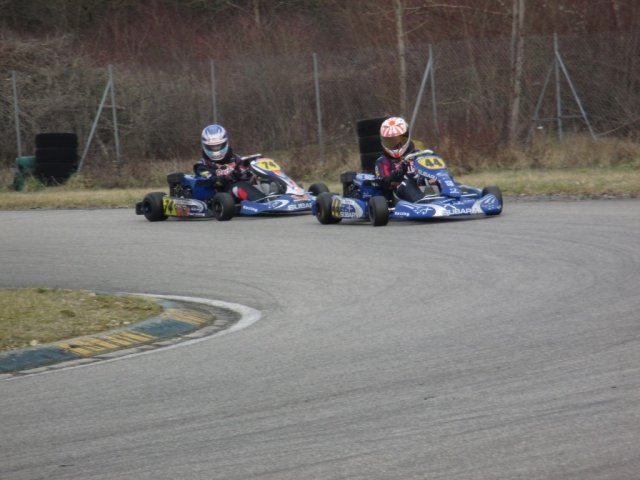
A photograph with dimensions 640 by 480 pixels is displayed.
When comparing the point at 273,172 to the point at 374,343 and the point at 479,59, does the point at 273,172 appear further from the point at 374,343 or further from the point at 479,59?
the point at 374,343

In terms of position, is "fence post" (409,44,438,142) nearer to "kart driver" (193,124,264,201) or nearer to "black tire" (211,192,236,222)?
"kart driver" (193,124,264,201)

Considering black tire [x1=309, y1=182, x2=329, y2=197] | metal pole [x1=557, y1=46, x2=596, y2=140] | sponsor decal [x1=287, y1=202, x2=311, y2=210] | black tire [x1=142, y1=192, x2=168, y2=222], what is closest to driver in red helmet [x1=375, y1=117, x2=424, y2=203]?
sponsor decal [x1=287, y1=202, x2=311, y2=210]

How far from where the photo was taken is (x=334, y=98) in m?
24.7

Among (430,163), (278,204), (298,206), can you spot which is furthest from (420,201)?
(278,204)

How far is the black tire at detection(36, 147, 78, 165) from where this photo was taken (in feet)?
79.9

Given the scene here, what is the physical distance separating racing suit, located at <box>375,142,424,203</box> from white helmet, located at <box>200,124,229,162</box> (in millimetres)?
3153

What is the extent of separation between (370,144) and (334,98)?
13.8 feet

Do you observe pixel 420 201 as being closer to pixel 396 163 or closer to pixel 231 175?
pixel 396 163

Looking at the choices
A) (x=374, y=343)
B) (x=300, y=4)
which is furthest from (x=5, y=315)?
(x=300, y=4)

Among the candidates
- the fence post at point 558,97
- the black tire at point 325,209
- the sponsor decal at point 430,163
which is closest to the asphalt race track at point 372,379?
the sponsor decal at point 430,163

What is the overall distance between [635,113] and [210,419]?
18747mm

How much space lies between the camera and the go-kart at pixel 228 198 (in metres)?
16.0

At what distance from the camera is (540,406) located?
4.88 meters

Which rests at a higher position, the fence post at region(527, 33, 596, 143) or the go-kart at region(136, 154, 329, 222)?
the fence post at region(527, 33, 596, 143)
